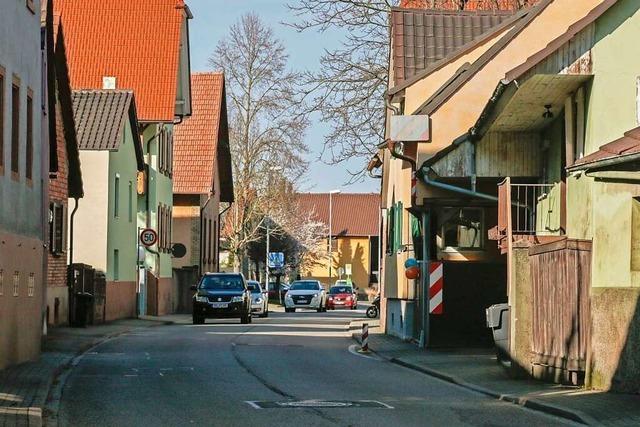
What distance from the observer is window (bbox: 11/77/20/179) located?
78.2 ft

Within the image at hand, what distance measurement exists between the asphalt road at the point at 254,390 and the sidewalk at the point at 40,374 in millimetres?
348

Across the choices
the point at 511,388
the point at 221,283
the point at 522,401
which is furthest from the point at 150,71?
the point at 522,401

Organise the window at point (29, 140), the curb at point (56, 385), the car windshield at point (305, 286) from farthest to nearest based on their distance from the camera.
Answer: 1. the car windshield at point (305, 286)
2. the window at point (29, 140)
3. the curb at point (56, 385)

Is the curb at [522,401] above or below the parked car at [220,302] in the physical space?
below

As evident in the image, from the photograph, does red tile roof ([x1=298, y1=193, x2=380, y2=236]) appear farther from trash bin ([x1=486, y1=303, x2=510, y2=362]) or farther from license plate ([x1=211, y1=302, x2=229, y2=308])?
trash bin ([x1=486, y1=303, x2=510, y2=362])

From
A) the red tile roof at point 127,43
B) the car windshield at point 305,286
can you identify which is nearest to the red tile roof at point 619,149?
the red tile roof at point 127,43

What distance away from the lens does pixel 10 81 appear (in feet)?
75.9

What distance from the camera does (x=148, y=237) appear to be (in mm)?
47781

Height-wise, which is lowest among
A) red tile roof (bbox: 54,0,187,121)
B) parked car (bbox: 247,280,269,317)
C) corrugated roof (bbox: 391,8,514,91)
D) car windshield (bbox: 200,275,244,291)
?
parked car (bbox: 247,280,269,317)

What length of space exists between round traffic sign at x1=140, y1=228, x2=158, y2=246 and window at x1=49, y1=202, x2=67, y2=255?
24.7 feet

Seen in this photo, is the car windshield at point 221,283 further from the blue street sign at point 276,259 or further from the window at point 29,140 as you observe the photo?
the blue street sign at point 276,259

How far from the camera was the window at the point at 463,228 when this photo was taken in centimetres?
3080

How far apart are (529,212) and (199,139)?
1657 inches

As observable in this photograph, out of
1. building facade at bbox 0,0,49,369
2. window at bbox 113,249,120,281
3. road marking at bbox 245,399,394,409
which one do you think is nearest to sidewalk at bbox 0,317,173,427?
building facade at bbox 0,0,49,369
